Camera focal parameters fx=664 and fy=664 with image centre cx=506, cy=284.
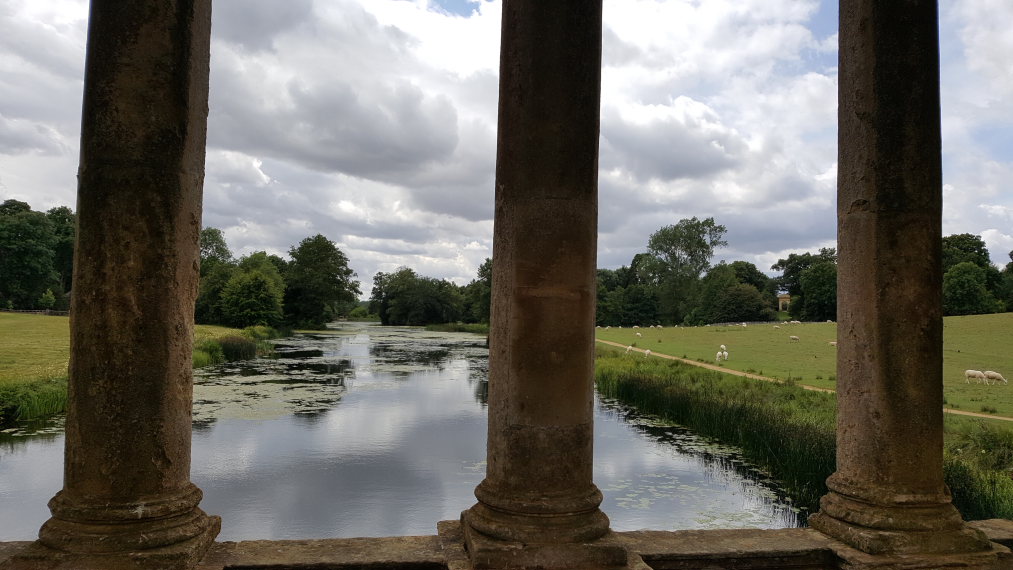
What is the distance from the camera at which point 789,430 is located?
17.4 metres

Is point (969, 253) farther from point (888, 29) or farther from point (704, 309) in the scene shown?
point (888, 29)

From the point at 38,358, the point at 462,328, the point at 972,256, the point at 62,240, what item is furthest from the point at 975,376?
the point at 462,328

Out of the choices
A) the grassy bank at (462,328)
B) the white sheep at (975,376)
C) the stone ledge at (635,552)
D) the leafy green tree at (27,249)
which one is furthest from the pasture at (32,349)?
the grassy bank at (462,328)

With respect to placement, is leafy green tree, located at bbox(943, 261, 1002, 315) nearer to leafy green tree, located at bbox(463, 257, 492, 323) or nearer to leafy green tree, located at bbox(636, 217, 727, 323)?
leafy green tree, located at bbox(636, 217, 727, 323)

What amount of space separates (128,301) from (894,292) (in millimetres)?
5668

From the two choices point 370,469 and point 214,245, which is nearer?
point 370,469

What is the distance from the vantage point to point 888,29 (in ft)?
17.8

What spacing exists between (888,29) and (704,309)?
9786cm

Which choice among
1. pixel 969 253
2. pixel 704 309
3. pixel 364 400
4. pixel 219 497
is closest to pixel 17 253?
pixel 364 400

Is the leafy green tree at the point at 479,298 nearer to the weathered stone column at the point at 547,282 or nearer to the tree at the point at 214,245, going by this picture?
the tree at the point at 214,245

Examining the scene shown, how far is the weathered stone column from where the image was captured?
482 cm

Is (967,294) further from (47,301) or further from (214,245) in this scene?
(214,245)

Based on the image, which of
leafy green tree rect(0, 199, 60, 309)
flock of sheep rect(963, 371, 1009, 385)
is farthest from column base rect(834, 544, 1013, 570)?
leafy green tree rect(0, 199, 60, 309)

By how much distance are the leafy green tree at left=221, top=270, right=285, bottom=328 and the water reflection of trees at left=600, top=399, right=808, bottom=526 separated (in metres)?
55.2
